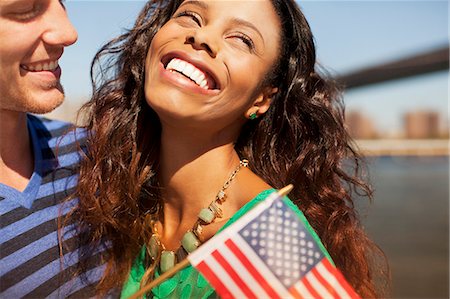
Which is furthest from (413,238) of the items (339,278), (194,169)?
(339,278)

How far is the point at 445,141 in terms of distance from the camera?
64812mm

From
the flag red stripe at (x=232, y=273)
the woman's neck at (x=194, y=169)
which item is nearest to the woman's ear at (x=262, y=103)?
the woman's neck at (x=194, y=169)

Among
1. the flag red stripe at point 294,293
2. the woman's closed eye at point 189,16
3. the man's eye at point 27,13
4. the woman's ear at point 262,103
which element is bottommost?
the flag red stripe at point 294,293

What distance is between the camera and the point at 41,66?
7.66 ft

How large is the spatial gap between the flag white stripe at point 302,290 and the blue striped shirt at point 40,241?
0.85 metres

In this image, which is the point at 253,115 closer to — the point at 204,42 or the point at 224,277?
the point at 204,42

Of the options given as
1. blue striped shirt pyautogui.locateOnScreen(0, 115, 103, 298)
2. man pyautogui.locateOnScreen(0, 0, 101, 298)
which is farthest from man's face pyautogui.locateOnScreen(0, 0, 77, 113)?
blue striped shirt pyautogui.locateOnScreen(0, 115, 103, 298)

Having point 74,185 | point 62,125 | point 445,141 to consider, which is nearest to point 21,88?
point 74,185

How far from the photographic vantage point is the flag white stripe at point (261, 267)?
1795mm

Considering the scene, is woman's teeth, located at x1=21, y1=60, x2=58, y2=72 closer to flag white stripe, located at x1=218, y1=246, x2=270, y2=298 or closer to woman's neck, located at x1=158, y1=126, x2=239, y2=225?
woman's neck, located at x1=158, y1=126, x2=239, y2=225

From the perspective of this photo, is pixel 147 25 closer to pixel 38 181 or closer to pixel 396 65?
pixel 38 181

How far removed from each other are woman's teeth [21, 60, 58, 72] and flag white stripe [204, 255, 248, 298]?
99 cm

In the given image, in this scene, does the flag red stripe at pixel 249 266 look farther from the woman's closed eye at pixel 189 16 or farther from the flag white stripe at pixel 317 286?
the woman's closed eye at pixel 189 16

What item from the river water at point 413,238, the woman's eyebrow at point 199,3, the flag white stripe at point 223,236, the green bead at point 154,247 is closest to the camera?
the flag white stripe at point 223,236
